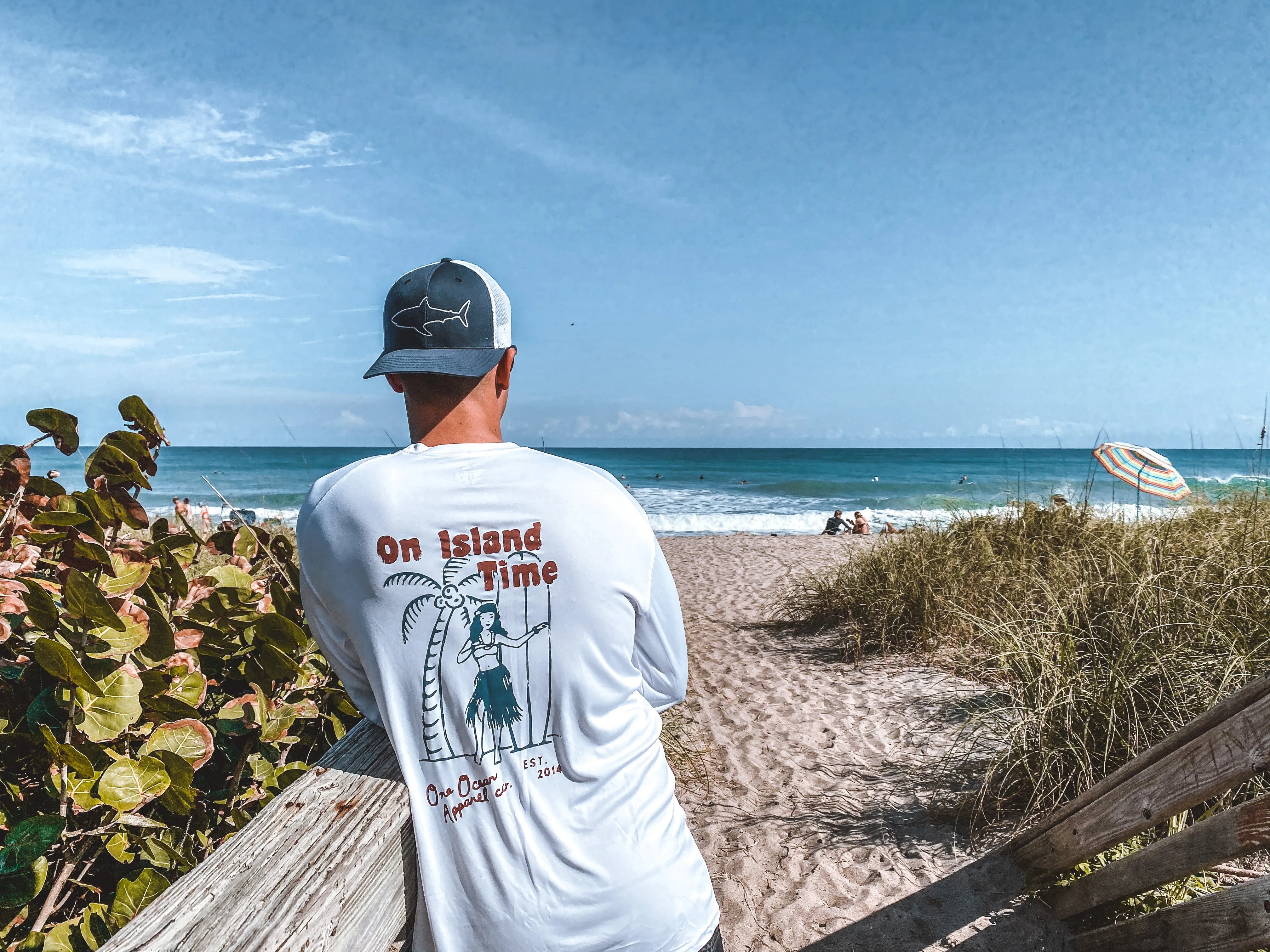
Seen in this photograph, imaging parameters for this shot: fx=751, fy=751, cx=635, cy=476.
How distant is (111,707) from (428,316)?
885 millimetres

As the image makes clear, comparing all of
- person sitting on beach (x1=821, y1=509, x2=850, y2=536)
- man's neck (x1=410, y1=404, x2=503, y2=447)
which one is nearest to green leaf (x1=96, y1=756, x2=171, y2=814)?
man's neck (x1=410, y1=404, x2=503, y2=447)

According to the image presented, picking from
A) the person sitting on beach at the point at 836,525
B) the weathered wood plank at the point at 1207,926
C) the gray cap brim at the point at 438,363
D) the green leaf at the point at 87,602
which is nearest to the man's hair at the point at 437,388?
the gray cap brim at the point at 438,363

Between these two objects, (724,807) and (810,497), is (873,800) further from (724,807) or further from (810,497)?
(810,497)

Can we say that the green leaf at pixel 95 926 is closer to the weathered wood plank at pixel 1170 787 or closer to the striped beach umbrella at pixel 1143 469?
the weathered wood plank at pixel 1170 787

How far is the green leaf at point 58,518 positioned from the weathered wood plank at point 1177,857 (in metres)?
2.62

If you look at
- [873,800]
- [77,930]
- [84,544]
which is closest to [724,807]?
[873,800]

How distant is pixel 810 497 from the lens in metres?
34.7

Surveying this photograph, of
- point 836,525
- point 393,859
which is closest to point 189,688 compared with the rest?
point 393,859

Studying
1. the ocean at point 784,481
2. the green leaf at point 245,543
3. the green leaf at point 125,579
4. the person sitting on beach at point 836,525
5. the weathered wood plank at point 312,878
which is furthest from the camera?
the person sitting on beach at point 836,525

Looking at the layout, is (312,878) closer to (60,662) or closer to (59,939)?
(60,662)

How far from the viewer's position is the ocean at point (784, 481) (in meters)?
12.2

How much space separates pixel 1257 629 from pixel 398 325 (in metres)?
4.07

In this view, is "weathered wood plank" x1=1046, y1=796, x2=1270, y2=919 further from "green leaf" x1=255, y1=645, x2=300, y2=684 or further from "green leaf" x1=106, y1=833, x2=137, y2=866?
"green leaf" x1=106, y1=833, x2=137, y2=866

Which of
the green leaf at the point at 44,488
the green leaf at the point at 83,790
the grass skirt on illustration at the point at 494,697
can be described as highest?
the green leaf at the point at 44,488
